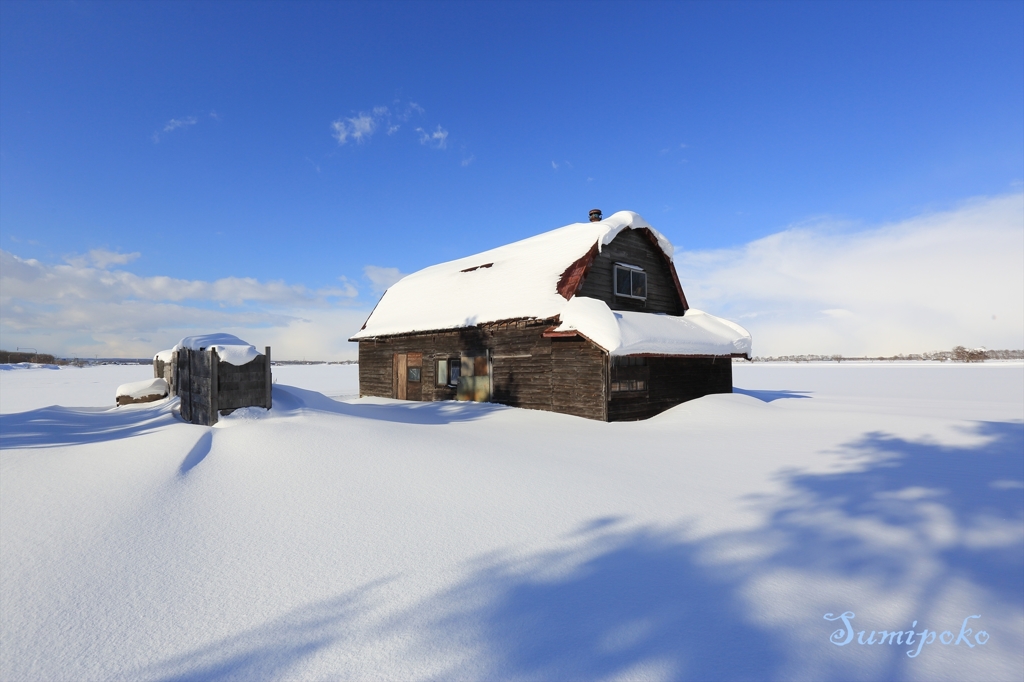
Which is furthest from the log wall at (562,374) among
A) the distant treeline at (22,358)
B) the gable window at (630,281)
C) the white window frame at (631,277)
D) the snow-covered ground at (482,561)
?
the distant treeline at (22,358)

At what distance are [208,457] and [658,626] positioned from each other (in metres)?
6.70

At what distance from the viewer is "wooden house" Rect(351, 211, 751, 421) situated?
543 inches

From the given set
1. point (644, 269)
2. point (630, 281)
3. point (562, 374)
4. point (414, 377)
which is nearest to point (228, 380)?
point (562, 374)

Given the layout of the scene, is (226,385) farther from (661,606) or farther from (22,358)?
(22,358)

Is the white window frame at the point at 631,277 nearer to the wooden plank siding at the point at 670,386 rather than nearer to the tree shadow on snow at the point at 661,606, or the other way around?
the wooden plank siding at the point at 670,386

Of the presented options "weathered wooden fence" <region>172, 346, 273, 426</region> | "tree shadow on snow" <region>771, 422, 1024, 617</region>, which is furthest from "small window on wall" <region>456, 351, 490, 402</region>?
"tree shadow on snow" <region>771, 422, 1024, 617</region>

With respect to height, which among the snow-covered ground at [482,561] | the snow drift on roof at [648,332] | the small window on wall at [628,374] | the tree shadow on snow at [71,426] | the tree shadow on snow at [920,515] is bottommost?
the tree shadow on snow at [920,515]

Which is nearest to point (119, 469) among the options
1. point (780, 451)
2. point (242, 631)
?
point (242, 631)

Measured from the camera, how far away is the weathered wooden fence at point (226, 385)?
353 inches

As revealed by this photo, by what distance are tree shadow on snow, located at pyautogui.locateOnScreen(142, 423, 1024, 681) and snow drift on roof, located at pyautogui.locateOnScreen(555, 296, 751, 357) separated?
7203 millimetres

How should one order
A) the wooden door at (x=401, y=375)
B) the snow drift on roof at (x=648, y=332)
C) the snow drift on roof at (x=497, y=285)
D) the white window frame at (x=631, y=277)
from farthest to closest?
the wooden door at (x=401, y=375) → the white window frame at (x=631, y=277) → the snow drift on roof at (x=497, y=285) → the snow drift on roof at (x=648, y=332)

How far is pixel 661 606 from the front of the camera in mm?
3598

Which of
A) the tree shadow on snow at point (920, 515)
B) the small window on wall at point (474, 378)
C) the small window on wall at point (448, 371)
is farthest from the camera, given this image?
the small window on wall at point (448, 371)

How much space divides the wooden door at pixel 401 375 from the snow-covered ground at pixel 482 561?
11289 millimetres
